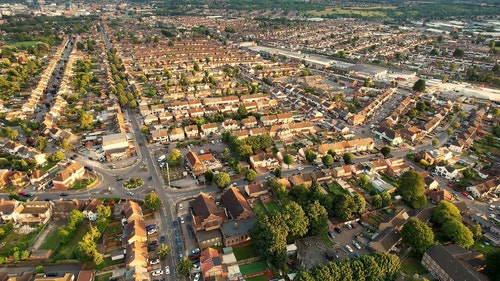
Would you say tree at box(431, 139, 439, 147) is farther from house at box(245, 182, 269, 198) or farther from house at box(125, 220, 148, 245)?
house at box(125, 220, 148, 245)

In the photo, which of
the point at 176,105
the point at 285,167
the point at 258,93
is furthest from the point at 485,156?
the point at 176,105

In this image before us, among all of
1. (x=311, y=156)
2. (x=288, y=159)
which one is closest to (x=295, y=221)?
(x=288, y=159)

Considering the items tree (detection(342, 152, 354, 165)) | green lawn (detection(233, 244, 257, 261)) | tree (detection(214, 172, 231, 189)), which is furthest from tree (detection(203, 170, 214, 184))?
tree (detection(342, 152, 354, 165))

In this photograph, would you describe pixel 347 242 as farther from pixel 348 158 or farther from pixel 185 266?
pixel 185 266

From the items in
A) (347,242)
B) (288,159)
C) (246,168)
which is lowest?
(347,242)

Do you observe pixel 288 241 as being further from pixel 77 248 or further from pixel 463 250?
pixel 77 248
